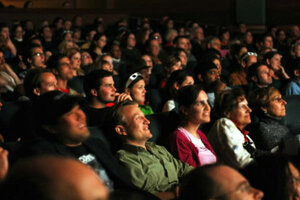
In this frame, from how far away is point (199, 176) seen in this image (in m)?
1.51

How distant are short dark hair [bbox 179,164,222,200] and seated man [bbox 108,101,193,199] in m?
1.07

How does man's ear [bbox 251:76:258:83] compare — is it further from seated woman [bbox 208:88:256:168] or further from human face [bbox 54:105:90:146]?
human face [bbox 54:105:90:146]

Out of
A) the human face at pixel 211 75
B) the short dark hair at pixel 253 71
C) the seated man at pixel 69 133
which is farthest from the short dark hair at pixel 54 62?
the seated man at pixel 69 133

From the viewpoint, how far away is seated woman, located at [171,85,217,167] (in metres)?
3.09

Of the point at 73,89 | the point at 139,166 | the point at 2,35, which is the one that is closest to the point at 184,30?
the point at 2,35

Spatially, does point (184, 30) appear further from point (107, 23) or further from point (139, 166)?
point (139, 166)

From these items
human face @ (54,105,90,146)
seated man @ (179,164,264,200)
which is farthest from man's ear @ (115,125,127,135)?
seated man @ (179,164,264,200)

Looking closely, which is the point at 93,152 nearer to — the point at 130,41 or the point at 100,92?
the point at 100,92

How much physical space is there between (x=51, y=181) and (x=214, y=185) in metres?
0.68

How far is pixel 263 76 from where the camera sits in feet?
16.4

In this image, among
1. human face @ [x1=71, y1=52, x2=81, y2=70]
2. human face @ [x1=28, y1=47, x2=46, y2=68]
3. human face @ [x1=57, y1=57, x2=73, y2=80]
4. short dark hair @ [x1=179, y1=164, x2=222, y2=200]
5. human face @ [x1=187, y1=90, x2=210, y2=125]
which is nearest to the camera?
short dark hair @ [x1=179, y1=164, x2=222, y2=200]

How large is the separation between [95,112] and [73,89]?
116cm

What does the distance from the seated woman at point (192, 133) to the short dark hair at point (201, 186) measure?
151 cm

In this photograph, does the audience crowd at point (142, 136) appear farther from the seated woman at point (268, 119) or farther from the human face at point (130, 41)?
the human face at point (130, 41)
